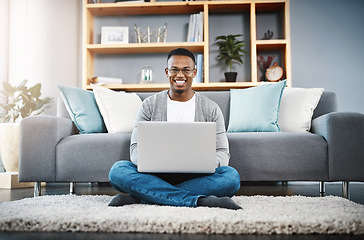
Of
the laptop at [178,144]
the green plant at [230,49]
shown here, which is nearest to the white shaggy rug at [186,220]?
the laptop at [178,144]

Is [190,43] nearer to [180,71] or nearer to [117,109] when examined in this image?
[117,109]

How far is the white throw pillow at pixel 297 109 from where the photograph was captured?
2.66 m

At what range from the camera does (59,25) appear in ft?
14.0

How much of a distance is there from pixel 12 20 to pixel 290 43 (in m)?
2.89

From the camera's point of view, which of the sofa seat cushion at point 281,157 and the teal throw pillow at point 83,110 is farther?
the teal throw pillow at point 83,110

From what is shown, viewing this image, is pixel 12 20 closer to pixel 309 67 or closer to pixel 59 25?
pixel 59 25

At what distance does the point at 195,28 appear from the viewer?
13.4 ft

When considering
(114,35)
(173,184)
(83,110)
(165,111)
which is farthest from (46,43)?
(173,184)

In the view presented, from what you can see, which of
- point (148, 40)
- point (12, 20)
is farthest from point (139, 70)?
point (12, 20)

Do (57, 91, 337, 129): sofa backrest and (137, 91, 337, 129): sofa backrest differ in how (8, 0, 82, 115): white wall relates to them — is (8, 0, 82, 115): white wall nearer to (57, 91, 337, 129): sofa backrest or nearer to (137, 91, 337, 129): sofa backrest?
(57, 91, 337, 129): sofa backrest

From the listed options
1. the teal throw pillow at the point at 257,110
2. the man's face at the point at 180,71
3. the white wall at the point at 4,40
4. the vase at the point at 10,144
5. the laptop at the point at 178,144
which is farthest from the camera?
the white wall at the point at 4,40

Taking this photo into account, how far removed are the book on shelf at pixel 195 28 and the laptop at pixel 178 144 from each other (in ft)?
8.53

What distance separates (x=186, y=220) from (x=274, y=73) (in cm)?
298

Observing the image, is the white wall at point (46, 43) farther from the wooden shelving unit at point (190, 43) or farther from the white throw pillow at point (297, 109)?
the white throw pillow at point (297, 109)
